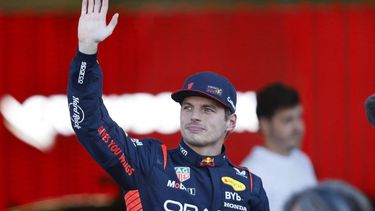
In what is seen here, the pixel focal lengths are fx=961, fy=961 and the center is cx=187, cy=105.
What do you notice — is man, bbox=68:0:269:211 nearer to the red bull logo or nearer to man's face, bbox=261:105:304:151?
the red bull logo

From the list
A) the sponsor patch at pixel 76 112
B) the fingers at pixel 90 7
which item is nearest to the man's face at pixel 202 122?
the sponsor patch at pixel 76 112

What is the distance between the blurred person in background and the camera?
1.89m

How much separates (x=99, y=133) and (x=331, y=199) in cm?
153

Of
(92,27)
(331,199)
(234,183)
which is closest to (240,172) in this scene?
(234,183)

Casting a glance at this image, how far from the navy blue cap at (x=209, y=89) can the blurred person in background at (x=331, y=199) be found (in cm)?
169

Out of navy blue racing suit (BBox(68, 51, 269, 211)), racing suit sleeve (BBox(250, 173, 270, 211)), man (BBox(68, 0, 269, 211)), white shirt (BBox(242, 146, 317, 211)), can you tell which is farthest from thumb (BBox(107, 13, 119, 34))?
white shirt (BBox(242, 146, 317, 211))

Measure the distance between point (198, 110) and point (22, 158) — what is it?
3.57 meters

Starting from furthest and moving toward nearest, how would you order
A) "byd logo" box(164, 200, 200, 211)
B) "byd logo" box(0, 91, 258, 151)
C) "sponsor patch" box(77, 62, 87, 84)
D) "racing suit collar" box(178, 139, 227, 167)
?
"byd logo" box(0, 91, 258, 151), "racing suit collar" box(178, 139, 227, 167), "byd logo" box(164, 200, 200, 211), "sponsor patch" box(77, 62, 87, 84)

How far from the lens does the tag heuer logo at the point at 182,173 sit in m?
3.49

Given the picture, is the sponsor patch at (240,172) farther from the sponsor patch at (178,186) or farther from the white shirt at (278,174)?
the white shirt at (278,174)

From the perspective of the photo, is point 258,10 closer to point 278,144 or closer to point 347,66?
point 347,66

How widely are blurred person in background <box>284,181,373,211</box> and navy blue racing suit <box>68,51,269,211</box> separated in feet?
4.75

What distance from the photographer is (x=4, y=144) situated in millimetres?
6984

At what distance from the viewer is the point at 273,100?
4.88 m
